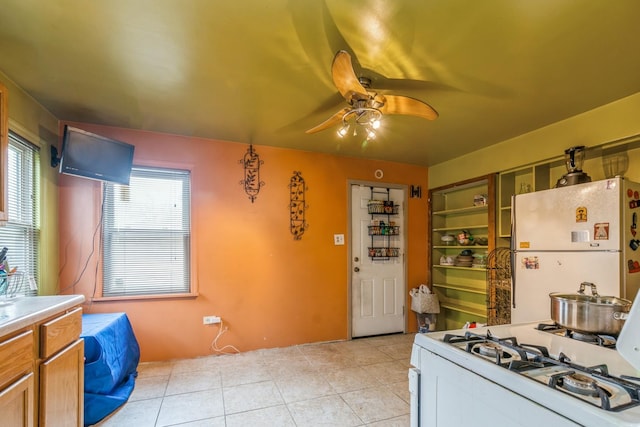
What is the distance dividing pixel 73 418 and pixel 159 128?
8.07 feet

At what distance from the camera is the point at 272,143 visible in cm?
362

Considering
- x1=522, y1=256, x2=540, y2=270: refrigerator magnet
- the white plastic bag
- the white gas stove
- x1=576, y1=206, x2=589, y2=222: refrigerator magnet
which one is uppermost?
x1=576, y1=206, x2=589, y2=222: refrigerator magnet

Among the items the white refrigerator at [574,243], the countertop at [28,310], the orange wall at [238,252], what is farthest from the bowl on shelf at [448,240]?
the countertop at [28,310]

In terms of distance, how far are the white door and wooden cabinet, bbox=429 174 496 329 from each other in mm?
552

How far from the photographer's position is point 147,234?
324cm

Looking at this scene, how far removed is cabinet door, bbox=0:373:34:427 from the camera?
3.93ft

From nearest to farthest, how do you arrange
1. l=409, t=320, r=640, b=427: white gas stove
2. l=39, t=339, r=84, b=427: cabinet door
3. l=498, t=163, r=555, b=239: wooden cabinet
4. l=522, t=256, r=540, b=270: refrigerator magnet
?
1. l=409, t=320, r=640, b=427: white gas stove
2. l=39, t=339, r=84, b=427: cabinet door
3. l=522, t=256, r=540, b=270: refrigerator magnet
4. l=498, t=163, r=555, b=239: wooden cabinet

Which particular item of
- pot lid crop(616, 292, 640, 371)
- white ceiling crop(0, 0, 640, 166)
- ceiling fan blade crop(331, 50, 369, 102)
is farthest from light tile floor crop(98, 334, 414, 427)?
white ceiling crop(0, 0, 640, 166)

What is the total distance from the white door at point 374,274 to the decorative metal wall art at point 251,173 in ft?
4.15

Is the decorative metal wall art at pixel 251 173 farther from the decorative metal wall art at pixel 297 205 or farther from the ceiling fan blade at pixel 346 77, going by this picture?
the ceiling fan blade at pixel 346 77

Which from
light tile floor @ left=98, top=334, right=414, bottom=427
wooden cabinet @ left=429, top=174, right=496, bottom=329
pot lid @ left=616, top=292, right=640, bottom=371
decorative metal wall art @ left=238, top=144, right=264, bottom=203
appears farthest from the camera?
wooden cabinet @ left=429, top=174, right=496, bottom=329

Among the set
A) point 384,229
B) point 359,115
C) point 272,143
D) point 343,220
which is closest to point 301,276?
point 343,220

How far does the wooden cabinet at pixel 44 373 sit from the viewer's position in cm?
124

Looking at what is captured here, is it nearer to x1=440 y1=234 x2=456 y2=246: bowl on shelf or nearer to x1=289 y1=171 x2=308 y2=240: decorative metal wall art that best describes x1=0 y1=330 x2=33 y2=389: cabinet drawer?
x1=289 y1=171 x2=308 y2=240: decorative metal wall art
